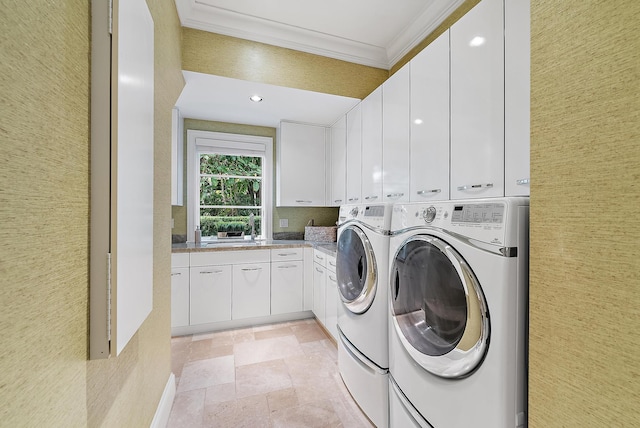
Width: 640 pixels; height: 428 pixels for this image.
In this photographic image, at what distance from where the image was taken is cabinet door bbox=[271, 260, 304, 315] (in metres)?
2.97

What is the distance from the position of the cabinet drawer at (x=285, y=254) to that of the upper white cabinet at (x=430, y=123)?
64.5 inches

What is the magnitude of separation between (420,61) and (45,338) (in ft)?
7.03

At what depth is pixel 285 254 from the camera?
3.03 metres

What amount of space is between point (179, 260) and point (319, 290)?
1467 mm

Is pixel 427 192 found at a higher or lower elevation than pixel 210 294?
higher

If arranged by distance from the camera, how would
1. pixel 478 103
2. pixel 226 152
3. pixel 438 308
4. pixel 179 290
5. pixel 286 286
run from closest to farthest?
1. pixel 438 308
2. pixel 478 103
3. pixel 179 290
4. pixel 286 286
5. pixel 226 152

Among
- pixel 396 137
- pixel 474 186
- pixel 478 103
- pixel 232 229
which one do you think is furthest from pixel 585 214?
pixel 232 229

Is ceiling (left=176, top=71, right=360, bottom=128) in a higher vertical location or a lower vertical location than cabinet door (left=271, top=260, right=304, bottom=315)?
higher

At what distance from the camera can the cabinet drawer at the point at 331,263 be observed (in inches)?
95.0

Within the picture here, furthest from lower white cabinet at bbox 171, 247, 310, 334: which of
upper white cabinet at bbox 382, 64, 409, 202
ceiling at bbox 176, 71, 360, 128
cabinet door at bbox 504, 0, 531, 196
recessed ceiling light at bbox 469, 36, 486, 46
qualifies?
recessed ceiling light at bbox 469, 36, 486, 46

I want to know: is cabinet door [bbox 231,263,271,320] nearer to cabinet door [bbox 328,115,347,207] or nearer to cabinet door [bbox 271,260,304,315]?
cabinet door [bbox 271,260,304,315]

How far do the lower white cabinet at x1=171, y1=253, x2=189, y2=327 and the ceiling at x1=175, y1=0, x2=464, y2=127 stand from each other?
5.42 ft

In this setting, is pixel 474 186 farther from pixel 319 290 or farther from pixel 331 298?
pixel 319 290

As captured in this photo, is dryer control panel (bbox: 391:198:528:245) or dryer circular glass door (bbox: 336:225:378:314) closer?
dryer control panel (bbox: 391:198:528:245)
